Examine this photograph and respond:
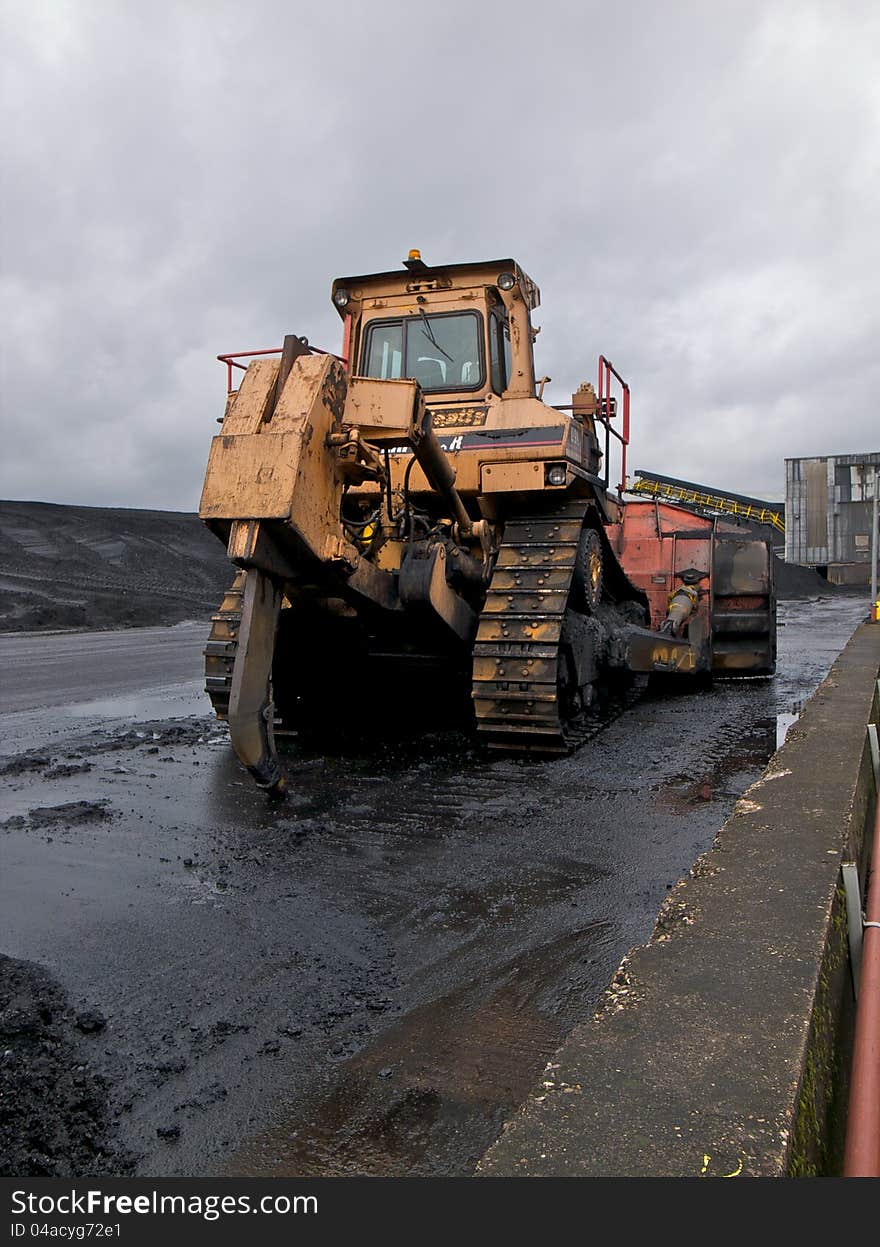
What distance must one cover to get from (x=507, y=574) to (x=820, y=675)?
20.8 feet

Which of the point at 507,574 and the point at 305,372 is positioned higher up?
the point at 305,372

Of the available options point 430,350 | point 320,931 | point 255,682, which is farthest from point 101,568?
point 320,931

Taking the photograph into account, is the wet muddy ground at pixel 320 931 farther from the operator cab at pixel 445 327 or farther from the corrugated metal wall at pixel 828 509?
the corrugated metal wall at pixel 828 509

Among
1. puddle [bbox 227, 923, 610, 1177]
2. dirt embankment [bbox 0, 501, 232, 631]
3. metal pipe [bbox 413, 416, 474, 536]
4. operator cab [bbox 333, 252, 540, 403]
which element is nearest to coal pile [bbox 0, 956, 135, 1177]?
puddle [bbox 227, 923, 610, 1177]

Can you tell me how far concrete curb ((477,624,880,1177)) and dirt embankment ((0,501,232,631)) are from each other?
19.8 m

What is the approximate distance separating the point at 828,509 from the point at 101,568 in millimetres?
33258

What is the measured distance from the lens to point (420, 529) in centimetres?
695

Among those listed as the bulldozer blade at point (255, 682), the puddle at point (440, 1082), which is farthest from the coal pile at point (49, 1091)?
the bulldozer blade at point (255, 682)

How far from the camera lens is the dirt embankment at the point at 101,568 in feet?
74.7

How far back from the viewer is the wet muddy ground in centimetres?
244

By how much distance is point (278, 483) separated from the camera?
15.9 ft

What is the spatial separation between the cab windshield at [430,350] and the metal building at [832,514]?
136ft

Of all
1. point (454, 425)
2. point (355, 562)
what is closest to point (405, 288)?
point (454, 425)
